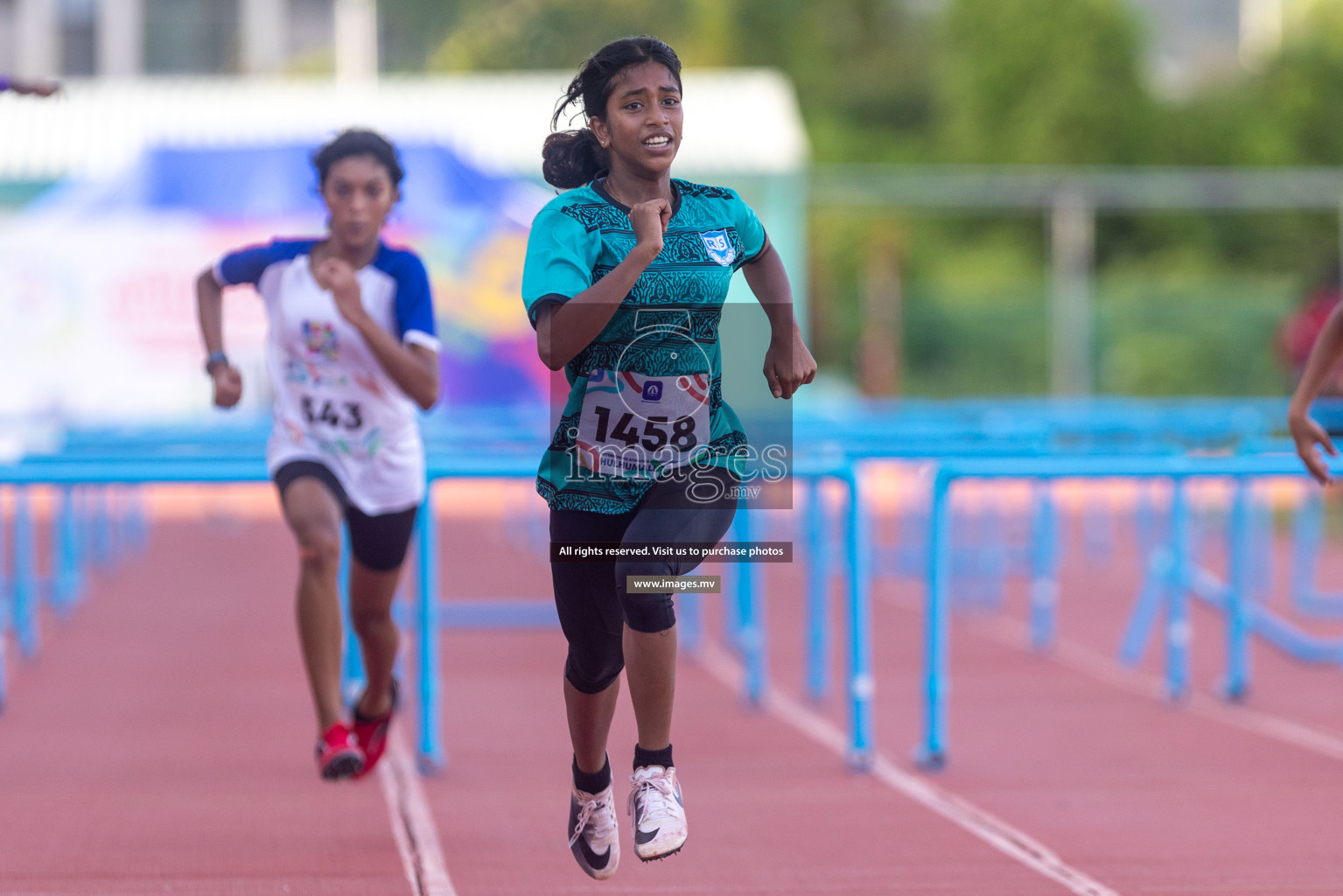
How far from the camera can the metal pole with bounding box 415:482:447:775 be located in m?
6.11

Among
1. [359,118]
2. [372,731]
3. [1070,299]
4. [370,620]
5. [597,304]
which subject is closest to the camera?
[597,304]

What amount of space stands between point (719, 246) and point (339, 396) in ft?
6.46

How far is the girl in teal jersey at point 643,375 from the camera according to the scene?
364 cm

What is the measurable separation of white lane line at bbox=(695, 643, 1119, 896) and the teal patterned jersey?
5.37ft

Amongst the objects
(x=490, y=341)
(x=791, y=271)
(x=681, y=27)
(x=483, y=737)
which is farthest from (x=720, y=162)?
(x=681, y=27)

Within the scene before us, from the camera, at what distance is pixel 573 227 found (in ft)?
11.8

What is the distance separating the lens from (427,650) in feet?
20.2

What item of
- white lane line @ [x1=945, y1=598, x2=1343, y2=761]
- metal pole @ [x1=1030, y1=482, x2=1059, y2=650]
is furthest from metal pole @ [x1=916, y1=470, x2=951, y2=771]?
metal pole @ [x1=1030, y1=482, x2=1059, y2=650]

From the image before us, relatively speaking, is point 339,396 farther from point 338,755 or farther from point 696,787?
point 696,787

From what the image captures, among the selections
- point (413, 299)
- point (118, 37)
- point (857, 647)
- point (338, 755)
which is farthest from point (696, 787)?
point (118, 37)

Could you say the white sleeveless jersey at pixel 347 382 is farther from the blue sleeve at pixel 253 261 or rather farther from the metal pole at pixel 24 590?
the metal pole at pixel 24 590

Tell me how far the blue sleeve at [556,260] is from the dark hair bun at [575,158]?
27 centimetres

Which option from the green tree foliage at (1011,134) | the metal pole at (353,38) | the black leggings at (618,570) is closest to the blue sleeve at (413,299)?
the black leggings at (618,570)

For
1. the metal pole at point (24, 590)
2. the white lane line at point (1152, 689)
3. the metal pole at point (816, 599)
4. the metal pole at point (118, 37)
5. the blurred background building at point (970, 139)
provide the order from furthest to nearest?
the metal pole at point (118, 37)
the blurred background building at point (970, 139)
the metal pole at point (24, 590)
the metal pole at point (816, 599)
the white lane line at point (1152, 689)
